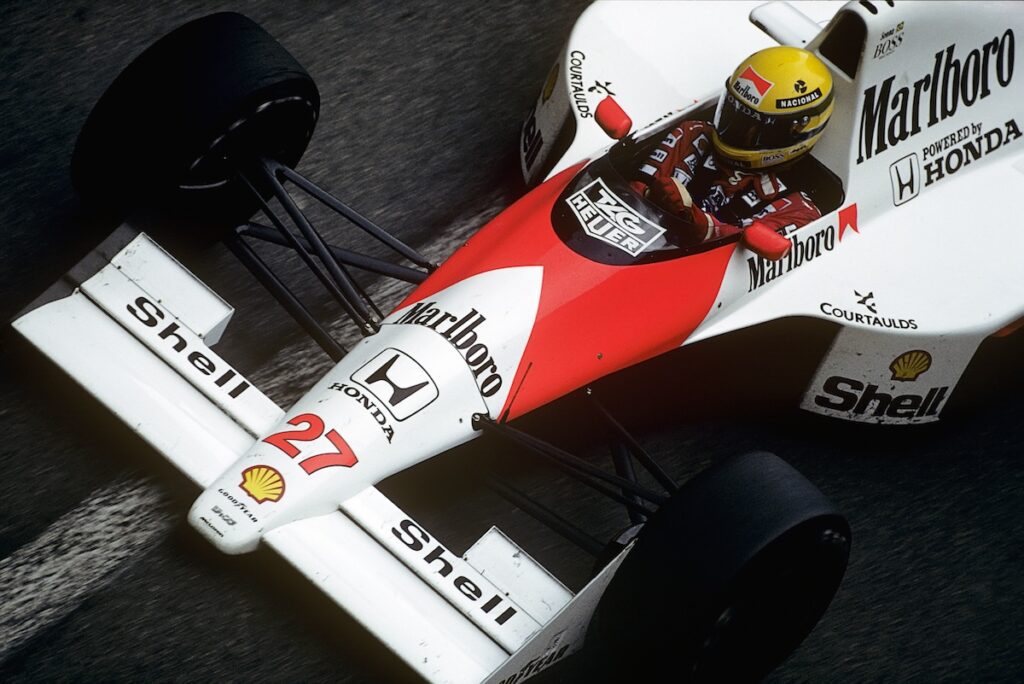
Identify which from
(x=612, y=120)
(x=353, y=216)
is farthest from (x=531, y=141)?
(x=353, y=216)

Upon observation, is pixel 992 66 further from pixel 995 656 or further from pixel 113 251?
pixel 113 251

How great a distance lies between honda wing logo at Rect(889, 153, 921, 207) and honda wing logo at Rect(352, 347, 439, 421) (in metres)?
1.67

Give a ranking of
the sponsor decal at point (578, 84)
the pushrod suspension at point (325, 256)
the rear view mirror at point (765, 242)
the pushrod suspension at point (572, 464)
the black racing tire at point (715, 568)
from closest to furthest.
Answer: the black racing tire at point (715, 568)
the pushrod suspension at point (572, 464)
the rear view mirror at point (765, 242)
the pushrod suspension at point (325, 256)
the sponsor decal at point (578, 84)

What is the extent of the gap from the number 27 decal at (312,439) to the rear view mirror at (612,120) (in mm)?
1236

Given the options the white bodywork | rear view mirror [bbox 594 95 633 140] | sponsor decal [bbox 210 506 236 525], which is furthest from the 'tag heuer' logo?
sponsor decal [bbox 210 506 236 525]

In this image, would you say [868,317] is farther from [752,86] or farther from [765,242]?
[752,86]

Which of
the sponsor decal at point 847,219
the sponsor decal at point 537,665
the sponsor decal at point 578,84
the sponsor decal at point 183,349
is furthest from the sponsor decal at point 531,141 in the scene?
the sponsor decal at point 537,665

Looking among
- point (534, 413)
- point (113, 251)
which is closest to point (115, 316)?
point (113, 251)

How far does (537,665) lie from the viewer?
339 centimetres

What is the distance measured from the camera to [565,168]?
4238mm

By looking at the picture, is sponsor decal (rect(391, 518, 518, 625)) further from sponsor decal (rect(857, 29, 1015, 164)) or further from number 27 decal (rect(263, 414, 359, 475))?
sponsor decal (rect(857, 29, 1015, 164))

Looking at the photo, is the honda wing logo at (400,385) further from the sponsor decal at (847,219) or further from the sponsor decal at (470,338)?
the sponsor decal at (847,219)

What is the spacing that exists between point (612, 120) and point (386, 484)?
1.28m

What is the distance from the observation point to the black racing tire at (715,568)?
3.14 m
